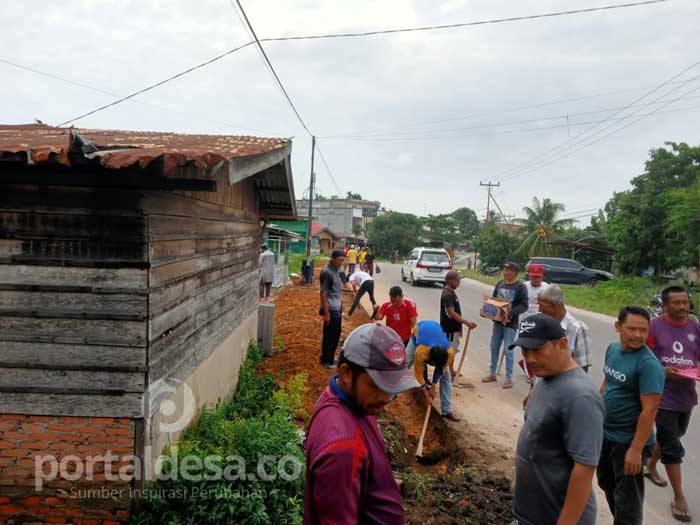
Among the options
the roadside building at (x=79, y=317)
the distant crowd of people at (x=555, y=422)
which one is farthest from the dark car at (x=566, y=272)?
the roadside building at (x=79, y=317)

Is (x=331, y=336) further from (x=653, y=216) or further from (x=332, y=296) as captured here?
(x=653, y=216)

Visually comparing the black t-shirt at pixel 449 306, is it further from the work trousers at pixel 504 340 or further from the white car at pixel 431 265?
the white car at pixel 431 265

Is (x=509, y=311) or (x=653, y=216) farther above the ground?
(x=653, y=216)

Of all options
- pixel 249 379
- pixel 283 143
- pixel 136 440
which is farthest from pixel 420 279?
pixel 136 440

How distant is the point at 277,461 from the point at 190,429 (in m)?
0.94

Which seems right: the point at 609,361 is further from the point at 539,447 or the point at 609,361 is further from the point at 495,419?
the point at 495,419

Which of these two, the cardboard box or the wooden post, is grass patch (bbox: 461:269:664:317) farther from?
the wooden post

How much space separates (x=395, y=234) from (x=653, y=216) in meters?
33.6

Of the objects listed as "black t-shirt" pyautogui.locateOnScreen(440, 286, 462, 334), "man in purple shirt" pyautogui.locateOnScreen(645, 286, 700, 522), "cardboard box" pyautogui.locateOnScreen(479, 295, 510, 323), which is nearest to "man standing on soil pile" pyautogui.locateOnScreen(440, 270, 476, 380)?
"black t-shirt" pyautogui.locateOnScreen(440, 286, 462, 334)

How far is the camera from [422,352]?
205 inches

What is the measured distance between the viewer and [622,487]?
2908mm

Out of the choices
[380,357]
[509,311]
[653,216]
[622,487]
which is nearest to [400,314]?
[509,311]

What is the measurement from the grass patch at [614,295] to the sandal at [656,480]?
41.2ft

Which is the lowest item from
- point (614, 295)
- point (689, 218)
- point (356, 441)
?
point (614, 295)
